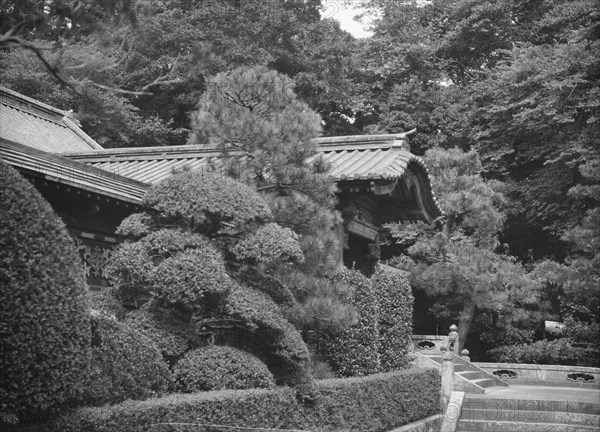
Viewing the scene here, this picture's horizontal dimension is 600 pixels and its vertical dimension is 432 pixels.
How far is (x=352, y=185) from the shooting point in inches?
490

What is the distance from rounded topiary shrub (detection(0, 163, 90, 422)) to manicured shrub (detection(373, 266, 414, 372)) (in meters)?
8.15

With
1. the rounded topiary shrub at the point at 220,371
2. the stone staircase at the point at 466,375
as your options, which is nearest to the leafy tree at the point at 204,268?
the rounded topiary shrub at the point at 220,371

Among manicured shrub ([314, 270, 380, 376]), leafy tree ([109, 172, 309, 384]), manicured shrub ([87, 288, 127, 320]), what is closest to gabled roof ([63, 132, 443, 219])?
manicured shrub ([314, 270, 380, 376])

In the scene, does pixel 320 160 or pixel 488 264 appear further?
pixel 488 264

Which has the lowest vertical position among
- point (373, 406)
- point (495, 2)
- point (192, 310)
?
point (373, 406)

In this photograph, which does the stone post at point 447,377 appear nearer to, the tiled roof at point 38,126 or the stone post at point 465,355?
the stone post at point 465,355

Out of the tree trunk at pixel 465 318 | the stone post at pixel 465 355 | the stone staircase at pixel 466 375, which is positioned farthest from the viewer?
the tree trunk at pixel 465 318

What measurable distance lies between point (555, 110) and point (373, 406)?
13333 millimetres

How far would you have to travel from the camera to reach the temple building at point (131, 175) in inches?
392

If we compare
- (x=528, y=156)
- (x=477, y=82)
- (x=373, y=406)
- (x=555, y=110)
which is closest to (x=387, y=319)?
(x=373, y=406)

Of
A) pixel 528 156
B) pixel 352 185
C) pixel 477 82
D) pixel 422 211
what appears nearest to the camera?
pixel 352 185

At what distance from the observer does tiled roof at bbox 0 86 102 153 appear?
647 inches

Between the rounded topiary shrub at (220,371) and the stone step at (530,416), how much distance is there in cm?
708

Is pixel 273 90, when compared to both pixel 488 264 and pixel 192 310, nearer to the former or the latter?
pixel 192 310
